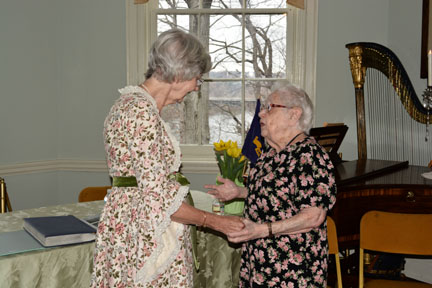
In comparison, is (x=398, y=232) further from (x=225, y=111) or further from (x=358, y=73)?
(x=225, y=111)

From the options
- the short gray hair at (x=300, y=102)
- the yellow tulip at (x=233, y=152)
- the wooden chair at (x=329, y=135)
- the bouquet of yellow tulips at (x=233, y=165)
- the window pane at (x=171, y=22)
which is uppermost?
the window pane at (x=171, y=22)

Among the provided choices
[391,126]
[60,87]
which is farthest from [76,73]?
[391,126]

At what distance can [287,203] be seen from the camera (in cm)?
172

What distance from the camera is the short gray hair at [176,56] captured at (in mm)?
1566

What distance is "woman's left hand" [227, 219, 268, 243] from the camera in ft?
5.36

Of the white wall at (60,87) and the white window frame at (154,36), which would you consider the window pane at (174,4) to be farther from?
the white wall at (60,87)

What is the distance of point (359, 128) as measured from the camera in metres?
3.16

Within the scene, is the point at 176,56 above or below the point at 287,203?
above

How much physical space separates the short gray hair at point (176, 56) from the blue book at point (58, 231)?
0.73 m

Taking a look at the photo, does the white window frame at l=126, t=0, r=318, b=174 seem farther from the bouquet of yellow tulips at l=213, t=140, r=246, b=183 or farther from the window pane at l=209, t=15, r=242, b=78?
the bouquet of yellow tulips at l=213, t=140, r=246, b=183

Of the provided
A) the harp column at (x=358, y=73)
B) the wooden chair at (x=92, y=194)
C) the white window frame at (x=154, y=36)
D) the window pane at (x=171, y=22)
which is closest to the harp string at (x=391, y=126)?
the harp column at (x=358, y=73)

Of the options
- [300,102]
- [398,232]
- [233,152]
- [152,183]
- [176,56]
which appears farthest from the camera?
[233,152]

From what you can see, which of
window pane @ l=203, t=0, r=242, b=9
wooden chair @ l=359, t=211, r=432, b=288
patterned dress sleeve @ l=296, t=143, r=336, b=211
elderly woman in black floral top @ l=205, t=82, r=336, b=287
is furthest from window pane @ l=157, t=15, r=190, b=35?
patterned dress sleeve @ l=296, t=143, r=336, b=211

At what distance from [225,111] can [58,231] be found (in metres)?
2.56
